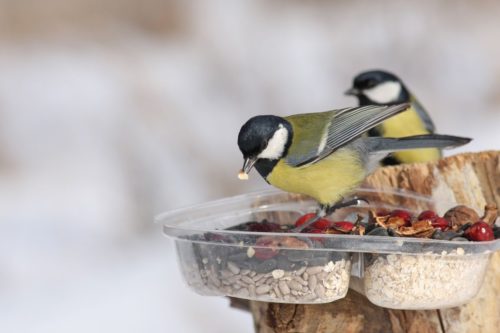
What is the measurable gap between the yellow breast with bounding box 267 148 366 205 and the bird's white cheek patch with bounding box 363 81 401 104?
1.01 meters

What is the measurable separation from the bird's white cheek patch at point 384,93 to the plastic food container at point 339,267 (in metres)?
1.25

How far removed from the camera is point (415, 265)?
1.64m

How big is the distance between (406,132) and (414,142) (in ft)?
2.72

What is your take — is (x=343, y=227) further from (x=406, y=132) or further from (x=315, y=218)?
(x=406, y=132)

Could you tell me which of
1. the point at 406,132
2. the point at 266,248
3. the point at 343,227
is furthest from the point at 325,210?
the point at 406,132

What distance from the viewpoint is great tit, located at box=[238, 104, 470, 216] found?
5.96 ft

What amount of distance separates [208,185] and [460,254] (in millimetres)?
2181

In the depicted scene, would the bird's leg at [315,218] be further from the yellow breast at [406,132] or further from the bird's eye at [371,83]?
the bird's eye at [371,83]

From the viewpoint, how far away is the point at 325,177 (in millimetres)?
1881

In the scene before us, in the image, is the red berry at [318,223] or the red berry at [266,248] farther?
the red berry at [318,223]

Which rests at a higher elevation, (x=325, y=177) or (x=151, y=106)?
(x=151, y=106)

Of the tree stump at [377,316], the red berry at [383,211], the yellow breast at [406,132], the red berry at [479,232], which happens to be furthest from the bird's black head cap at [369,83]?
the red berry at [479,232]

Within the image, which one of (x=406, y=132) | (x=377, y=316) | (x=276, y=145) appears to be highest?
(x=276, y=145)

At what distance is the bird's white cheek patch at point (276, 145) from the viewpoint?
180cm
